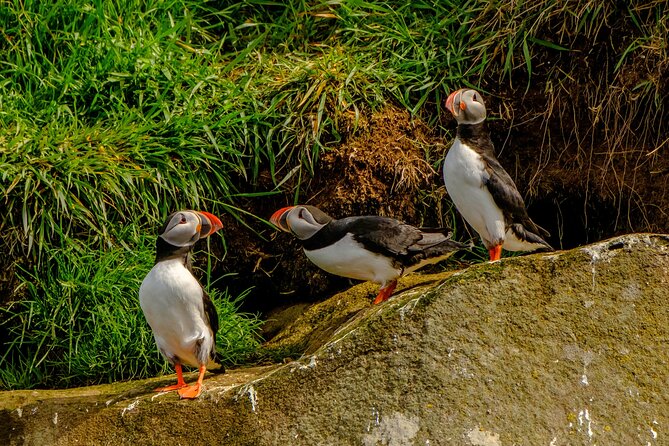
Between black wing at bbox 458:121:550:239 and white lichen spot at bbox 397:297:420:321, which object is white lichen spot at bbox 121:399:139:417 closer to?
white lichen spot at bbox 397:297:420:321

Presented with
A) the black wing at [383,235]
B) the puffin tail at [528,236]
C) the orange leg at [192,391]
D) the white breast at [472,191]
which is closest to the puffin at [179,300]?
the orange leg at [192,391]

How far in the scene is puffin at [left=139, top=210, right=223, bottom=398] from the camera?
4.05 metres

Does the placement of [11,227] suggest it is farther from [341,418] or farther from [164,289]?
[341,418]

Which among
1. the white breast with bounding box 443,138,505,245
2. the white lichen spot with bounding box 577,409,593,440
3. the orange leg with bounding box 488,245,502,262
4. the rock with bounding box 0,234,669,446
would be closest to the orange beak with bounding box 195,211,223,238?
the rock with bounding box 0,234,669,446

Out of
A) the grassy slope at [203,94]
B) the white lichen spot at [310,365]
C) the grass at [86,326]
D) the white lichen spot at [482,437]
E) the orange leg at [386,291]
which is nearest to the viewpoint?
the white lichen spot at [482,437]

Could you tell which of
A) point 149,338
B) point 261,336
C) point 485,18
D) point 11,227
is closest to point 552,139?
point 485,18

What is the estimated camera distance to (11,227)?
500 cm

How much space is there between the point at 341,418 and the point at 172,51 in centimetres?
304

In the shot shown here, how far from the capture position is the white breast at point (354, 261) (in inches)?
177

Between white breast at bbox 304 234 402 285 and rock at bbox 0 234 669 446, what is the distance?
0.74 m

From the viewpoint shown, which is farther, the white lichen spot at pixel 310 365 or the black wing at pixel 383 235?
the black wing at pixel 383 235

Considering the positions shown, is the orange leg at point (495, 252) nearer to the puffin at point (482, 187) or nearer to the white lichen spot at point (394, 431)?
the puffin at point (482, 187)

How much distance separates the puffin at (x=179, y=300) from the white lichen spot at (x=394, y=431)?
0.86 metres

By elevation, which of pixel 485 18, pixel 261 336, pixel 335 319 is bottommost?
pixel 261 336
